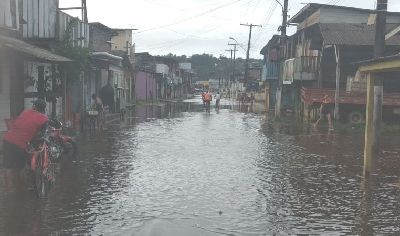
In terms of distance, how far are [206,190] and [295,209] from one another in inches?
79.8

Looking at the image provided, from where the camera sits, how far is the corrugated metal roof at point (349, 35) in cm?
2992

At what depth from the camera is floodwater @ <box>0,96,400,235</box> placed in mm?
7156

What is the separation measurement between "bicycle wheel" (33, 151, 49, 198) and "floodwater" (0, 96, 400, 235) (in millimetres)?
204

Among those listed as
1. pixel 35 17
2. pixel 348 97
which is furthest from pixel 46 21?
pixel 348 97

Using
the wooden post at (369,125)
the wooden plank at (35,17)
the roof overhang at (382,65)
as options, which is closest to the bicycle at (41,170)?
the roof overhang at (382,65)

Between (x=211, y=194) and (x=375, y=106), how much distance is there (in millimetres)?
7985

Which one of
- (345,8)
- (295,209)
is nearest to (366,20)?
(345,8)

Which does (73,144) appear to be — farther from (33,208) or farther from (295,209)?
(295,209)

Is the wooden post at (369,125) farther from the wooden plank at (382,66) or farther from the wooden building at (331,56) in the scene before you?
the wooden building at (331,56)

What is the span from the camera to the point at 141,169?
1203 centimetres

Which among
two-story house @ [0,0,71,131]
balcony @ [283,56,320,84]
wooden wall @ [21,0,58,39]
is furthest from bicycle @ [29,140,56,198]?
balcony @ [283,56,320,84]

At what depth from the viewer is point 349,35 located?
31.2 meters

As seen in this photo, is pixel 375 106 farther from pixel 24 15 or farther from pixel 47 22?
pixel 47 22

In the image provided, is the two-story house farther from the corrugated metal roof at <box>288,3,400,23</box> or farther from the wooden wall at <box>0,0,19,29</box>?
the corrugated metal roof at <box>288,3,400,23</box>
